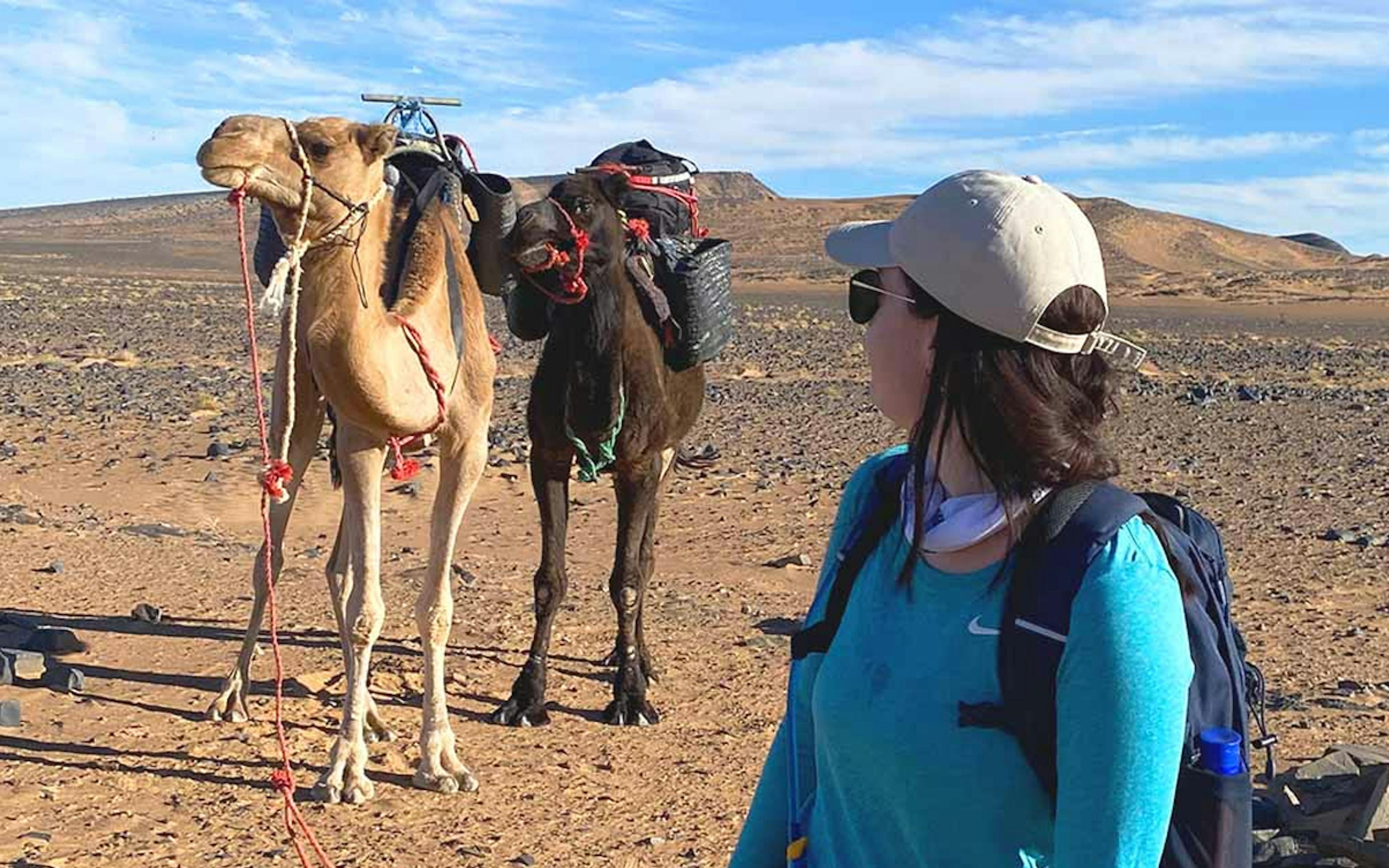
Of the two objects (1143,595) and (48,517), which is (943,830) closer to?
(1143,595)

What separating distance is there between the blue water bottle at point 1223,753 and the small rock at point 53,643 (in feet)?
22.1

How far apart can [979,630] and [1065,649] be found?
13cm

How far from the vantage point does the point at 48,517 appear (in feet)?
35.2

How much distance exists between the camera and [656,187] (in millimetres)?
7656

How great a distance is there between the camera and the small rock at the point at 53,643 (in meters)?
7.54

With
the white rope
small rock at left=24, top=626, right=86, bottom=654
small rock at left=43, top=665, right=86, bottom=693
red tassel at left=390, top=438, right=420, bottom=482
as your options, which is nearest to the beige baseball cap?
the white rope

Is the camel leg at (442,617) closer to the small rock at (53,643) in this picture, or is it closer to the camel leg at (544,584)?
the camel leg at (544,584)

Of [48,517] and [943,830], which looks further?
[48,517]

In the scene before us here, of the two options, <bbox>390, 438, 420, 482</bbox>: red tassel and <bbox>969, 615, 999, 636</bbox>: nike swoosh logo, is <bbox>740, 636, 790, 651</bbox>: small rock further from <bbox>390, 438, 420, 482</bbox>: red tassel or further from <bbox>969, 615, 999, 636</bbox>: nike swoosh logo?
<bbox>969, 615, 999, 636</bbox>: nike swoosh logo

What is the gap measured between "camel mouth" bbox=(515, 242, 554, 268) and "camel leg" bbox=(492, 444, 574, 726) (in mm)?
874

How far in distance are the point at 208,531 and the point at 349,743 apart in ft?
18.2

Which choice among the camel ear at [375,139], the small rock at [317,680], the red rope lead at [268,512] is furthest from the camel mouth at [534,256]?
the small rock at [317,680]

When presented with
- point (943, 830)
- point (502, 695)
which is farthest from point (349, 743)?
point (943, 830)

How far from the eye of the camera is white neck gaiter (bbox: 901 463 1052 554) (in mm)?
2090
